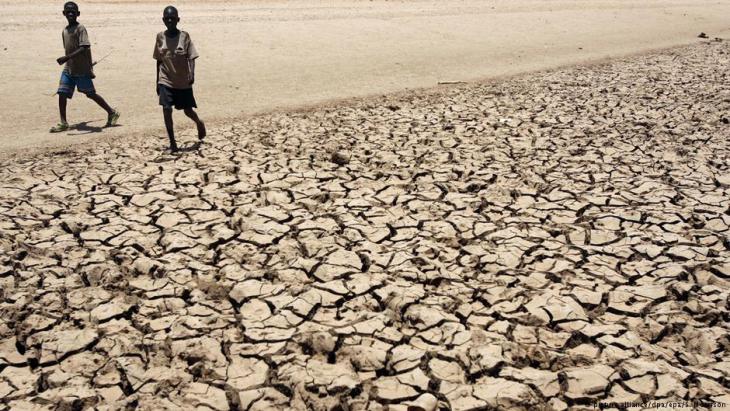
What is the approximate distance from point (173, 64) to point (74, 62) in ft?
5.83

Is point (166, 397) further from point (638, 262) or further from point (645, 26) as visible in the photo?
point (645, 26)

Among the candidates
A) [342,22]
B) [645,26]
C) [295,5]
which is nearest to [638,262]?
[342,22]

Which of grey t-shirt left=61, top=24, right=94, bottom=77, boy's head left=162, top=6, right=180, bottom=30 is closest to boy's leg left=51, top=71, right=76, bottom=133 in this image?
grey t-shirt left=61, top=24, right=94, bottom=77

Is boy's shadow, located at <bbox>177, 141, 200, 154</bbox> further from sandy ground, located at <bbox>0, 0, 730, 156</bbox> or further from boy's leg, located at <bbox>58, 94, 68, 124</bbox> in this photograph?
boy's leg, located at <bbox>58, 94, 68, 124</bbox>

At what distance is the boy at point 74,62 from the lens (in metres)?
6.51

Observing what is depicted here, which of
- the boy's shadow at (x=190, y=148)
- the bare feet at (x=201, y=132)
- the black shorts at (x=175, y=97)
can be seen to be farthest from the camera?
the bare feet at (x=201, y=132)

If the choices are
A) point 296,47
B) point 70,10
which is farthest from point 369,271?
point 296,47

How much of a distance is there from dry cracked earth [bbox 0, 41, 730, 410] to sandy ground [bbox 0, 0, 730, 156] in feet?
6.86

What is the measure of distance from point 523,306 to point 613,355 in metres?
0.59

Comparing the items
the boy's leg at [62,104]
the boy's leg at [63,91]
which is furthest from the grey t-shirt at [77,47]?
the boy's leg at [62,104]

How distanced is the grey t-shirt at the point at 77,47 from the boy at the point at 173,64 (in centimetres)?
139

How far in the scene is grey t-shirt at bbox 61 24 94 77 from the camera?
6527 mm

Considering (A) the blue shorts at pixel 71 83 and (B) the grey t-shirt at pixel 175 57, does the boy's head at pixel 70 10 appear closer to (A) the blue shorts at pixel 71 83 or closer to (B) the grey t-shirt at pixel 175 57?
(A) the blue shorts at pixel 71 83

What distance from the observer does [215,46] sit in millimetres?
11898
